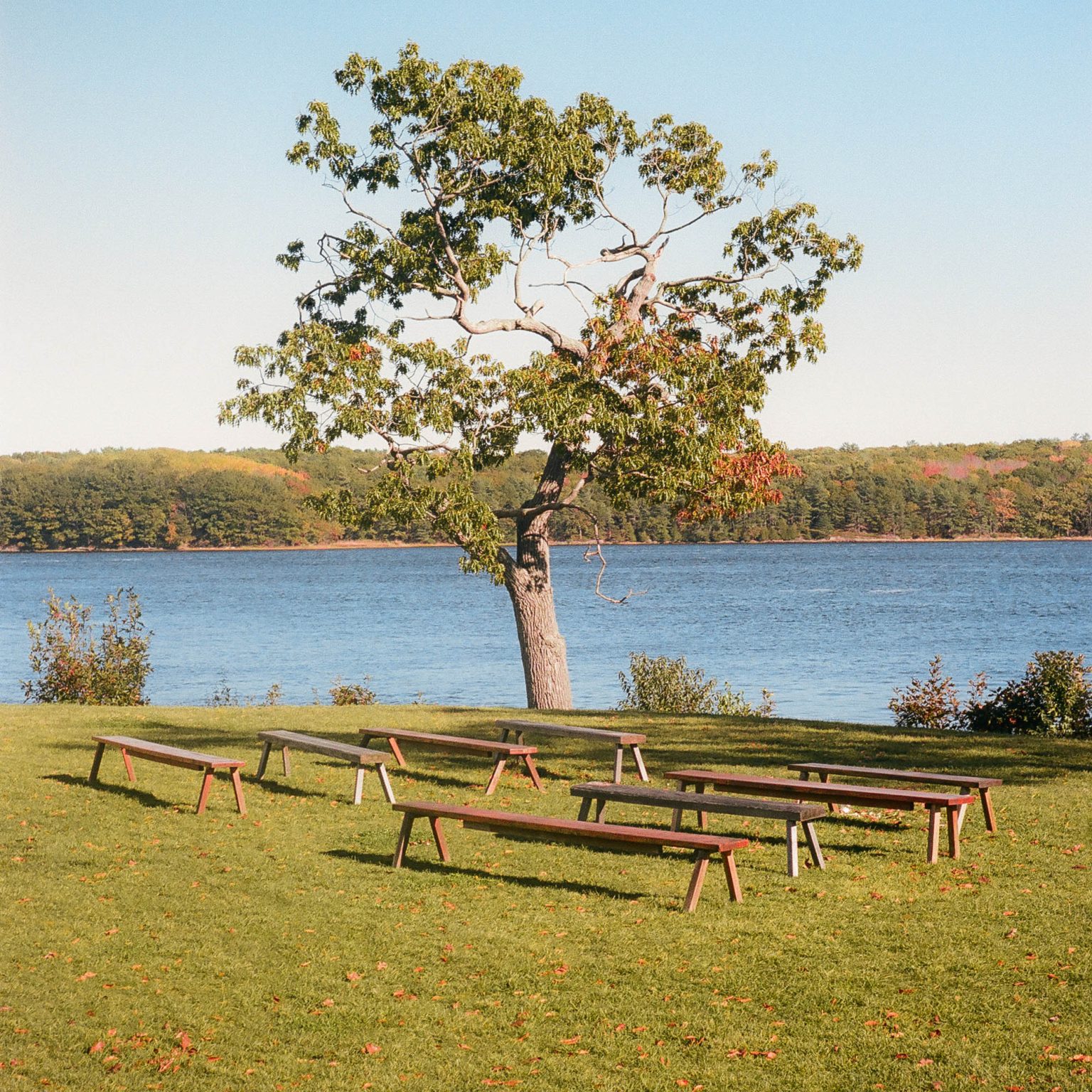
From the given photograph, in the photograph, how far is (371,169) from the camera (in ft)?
58.6

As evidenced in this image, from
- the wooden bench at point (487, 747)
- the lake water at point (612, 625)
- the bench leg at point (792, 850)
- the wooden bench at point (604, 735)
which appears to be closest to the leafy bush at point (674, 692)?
the lake water at point (612, 625)

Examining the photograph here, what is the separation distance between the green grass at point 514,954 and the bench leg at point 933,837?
134mm

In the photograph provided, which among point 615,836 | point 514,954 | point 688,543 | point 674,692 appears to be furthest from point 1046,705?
point 688,543

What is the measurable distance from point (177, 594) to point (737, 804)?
76.8 m

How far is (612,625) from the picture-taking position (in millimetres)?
55656

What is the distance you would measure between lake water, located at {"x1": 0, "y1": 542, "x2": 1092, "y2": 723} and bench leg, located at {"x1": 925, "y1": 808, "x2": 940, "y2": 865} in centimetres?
1737

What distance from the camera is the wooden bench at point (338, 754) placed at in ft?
31.9

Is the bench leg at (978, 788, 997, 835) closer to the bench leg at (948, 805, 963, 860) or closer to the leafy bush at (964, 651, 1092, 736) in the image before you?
the bench leg at (948, 805, 963, 860)

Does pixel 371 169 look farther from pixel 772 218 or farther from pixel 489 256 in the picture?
pixel 772 218

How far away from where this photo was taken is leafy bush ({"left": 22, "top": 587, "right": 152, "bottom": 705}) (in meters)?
19.5

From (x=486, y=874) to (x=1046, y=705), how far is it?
10.5m

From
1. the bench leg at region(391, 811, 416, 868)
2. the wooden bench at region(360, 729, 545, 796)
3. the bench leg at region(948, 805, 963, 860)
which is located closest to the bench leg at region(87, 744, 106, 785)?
the wooden bench at region(360, 729, 545, 796)

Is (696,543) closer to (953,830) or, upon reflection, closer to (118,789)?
(118,789)

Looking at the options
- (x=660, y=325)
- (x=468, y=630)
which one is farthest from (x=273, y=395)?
(x=468, y=630)
